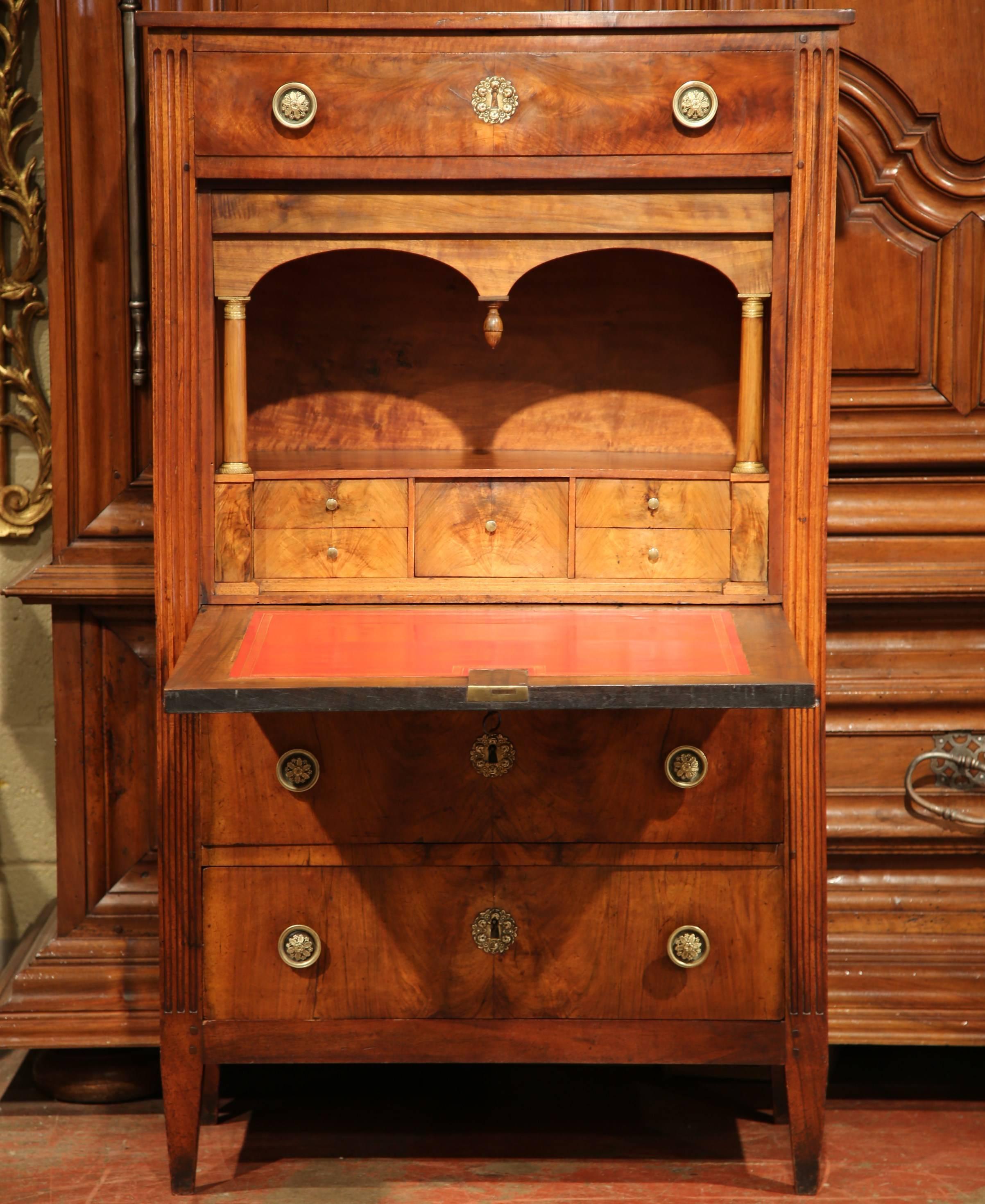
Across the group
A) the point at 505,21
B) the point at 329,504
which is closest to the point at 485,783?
the point at 329,504

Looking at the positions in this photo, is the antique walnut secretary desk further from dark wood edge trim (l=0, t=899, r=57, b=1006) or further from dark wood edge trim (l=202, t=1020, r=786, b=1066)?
dark wood edge trim (l=0, t=899, r=57, b=1006)

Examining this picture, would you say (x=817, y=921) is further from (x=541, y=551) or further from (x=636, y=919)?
(x=541, y=551)

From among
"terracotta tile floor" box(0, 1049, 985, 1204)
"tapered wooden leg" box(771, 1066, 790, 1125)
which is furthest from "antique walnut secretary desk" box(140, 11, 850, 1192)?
"tapered wooden leg" box(771, 1066, 790, 1125)

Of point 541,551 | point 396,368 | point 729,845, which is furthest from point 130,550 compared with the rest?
point 729,845

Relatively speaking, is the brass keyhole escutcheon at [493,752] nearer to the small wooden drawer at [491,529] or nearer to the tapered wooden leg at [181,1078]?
the small wooden drawer at [491,529]

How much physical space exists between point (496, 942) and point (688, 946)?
1.09 feet

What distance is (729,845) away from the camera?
84.0 inches

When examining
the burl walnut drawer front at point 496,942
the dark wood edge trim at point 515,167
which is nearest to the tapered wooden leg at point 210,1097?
the burl walnut drawer front at point 496,942

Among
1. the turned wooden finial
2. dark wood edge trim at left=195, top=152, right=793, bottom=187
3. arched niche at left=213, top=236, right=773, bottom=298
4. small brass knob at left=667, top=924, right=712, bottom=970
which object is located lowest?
small brass knob at left=667, top=924, right=712, bottom=970

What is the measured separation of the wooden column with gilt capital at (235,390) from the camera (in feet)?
7.00

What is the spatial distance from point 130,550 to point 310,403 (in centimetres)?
51

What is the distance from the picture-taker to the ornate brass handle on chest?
2.65m

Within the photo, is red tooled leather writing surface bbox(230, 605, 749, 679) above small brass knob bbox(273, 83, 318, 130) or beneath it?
beneath

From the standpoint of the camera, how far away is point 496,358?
2.54m
